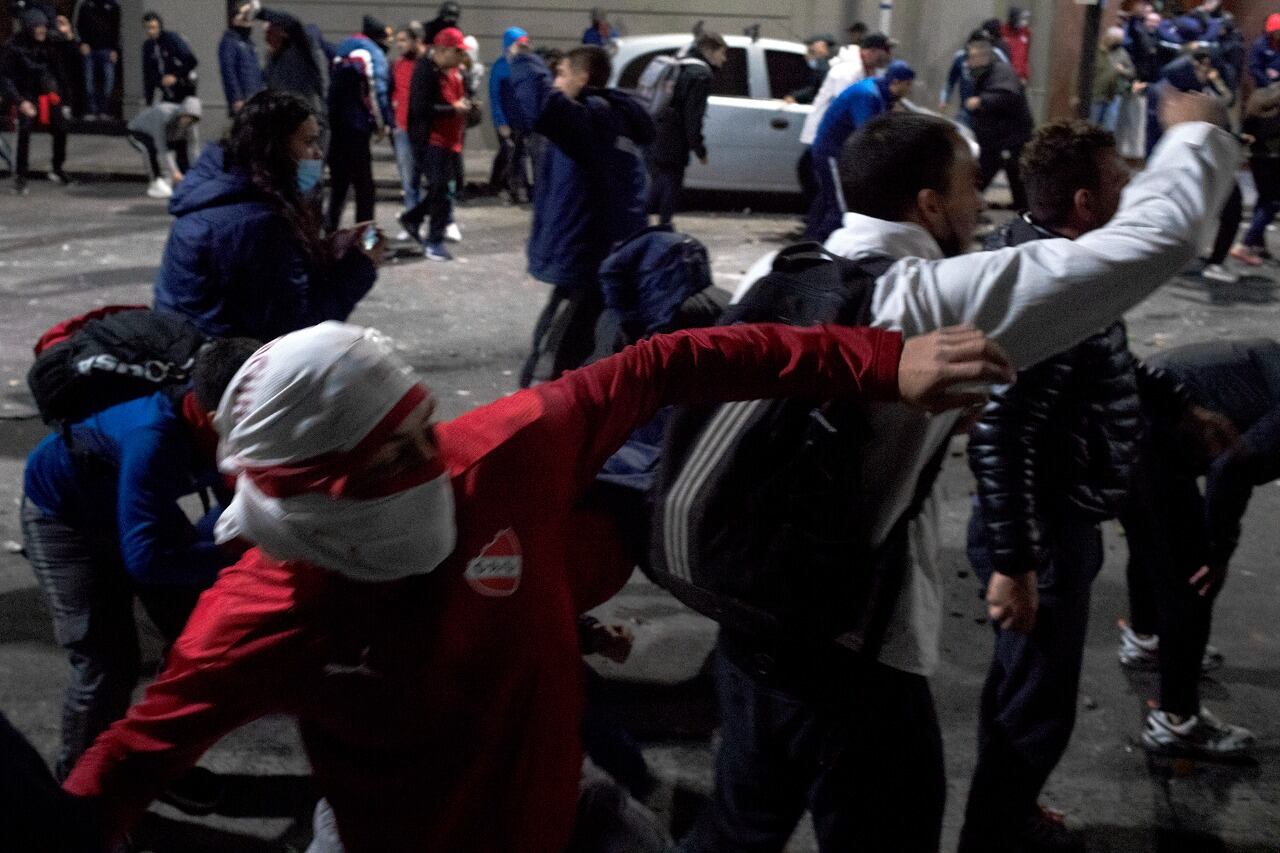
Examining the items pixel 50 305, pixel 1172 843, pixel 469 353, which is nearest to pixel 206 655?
pixel 1172 843

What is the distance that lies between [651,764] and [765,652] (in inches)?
64.3

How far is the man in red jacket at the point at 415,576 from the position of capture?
1742 millimetres

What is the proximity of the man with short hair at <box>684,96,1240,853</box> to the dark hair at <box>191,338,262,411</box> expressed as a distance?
1244mm

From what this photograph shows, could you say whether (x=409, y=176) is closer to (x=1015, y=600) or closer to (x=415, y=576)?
(x=1015, y=600)

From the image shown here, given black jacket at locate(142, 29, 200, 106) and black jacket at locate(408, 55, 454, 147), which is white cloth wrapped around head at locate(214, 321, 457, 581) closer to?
black jacket at locate(408, 55, 454, 147)

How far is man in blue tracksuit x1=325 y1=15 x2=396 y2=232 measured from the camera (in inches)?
412

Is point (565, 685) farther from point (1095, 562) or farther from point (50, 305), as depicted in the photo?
point (50, 305)

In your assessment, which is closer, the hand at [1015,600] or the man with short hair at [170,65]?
the hand at [1015,600]

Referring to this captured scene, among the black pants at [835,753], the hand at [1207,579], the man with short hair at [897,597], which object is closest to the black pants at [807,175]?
the hand at [1207,579]

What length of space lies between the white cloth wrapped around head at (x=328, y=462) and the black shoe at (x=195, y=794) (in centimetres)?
216

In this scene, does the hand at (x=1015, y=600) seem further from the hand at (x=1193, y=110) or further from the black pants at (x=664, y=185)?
the black pants at (x=664, y=185)

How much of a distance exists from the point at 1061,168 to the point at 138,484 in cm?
218

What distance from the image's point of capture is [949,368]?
1.92m

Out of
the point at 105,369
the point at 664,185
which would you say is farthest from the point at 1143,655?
the point at 664,185
